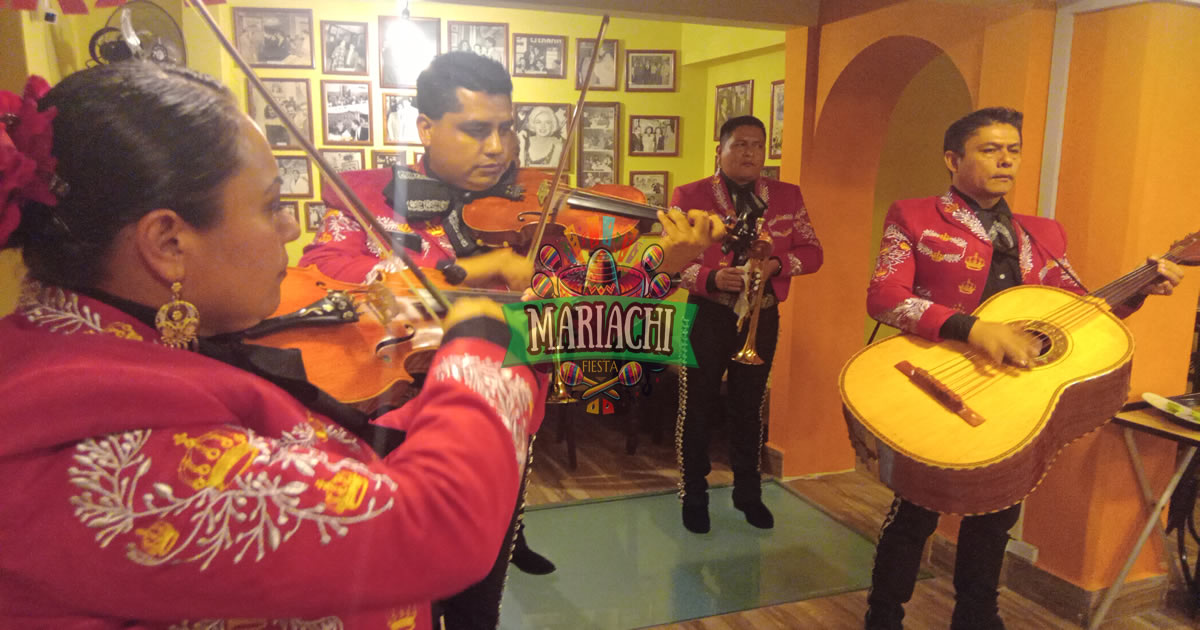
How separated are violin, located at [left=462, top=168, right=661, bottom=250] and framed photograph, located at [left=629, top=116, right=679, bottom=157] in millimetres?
118

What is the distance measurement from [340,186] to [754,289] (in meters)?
1.41

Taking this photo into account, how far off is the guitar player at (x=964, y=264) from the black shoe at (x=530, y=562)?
0.97 metres

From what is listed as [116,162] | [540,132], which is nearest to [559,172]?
[540,132]

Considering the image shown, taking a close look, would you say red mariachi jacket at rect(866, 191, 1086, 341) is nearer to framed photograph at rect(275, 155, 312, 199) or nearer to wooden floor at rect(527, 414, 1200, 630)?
wooden floor at rect(527, 414, 1200, 630)

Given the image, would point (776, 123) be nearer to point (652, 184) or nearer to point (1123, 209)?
point (652, 184)

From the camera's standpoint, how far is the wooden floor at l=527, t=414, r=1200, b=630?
2.08m

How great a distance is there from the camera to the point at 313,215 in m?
0.89

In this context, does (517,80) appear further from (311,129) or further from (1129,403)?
(1129,403)

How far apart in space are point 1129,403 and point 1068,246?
1.67 feet

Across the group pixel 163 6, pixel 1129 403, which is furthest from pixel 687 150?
pixel 1129 403

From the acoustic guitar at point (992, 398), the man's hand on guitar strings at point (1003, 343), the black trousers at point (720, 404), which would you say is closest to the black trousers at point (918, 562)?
the acoustic guitar at point (992, 398)

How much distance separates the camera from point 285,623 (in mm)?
647

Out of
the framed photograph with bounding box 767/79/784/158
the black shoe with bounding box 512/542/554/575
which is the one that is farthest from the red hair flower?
the framed photograph with bounding box 767/79/784/158

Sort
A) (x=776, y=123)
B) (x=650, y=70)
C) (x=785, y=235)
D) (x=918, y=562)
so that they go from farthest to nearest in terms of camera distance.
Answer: (x=776, y=123) → (x=785, y=235) → (x=918, y=562) → (x=650, y=70)
